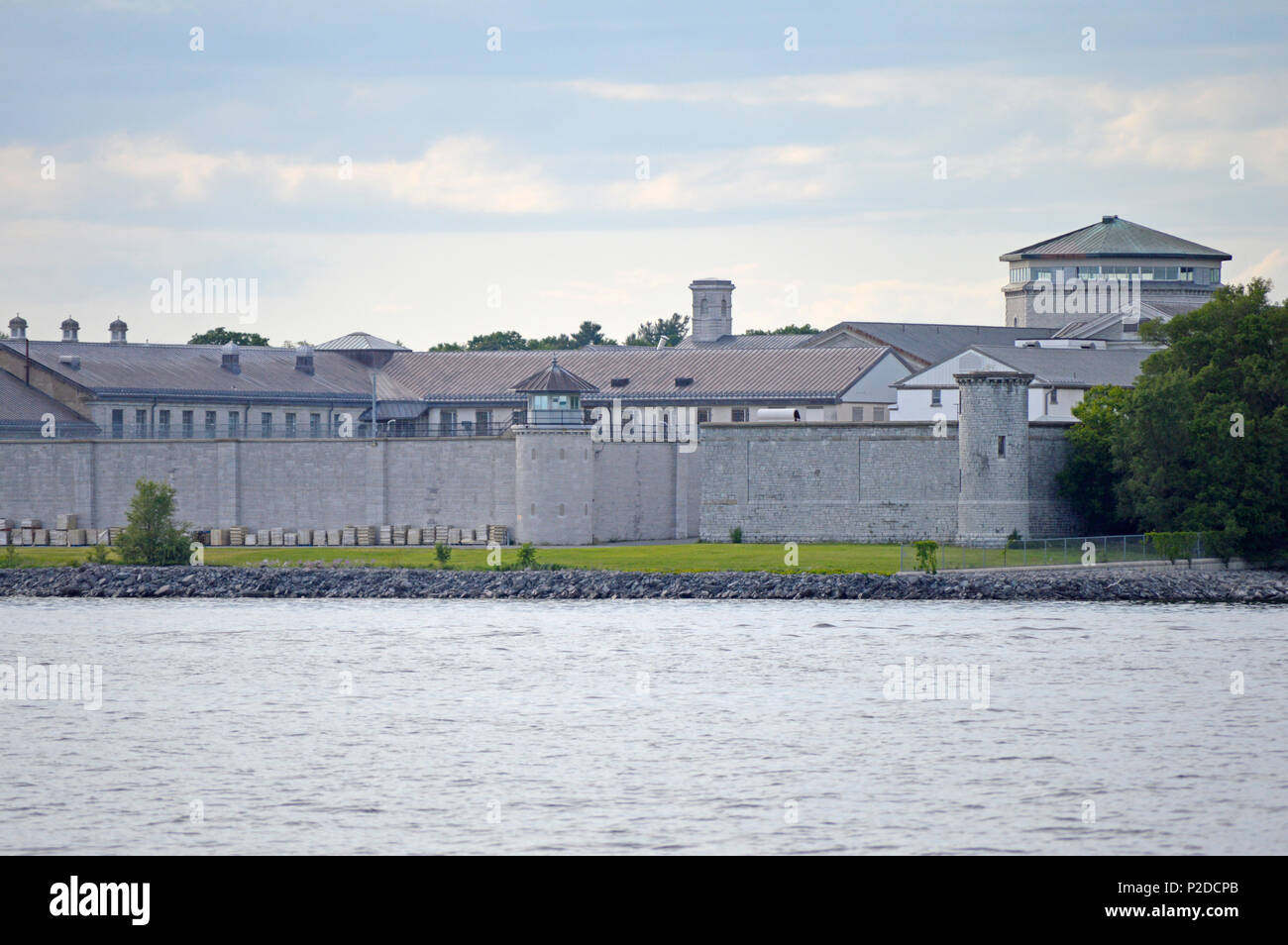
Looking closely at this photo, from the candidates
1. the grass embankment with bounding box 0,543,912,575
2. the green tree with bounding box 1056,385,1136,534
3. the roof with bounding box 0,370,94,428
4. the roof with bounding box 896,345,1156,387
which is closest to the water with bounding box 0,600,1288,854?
the grass embankment with bounding box 0,543,912,575

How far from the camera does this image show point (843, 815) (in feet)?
84.6

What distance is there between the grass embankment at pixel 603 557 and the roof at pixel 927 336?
26613mm

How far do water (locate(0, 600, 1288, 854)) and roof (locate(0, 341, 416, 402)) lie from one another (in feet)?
84.9

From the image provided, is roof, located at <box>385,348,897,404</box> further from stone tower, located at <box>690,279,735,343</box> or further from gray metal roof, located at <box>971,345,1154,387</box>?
stone tower, located at <box>690,279,735,343</box>

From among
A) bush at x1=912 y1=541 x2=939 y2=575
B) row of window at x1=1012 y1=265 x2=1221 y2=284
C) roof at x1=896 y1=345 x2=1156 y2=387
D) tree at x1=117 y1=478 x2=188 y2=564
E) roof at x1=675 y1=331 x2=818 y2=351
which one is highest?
row of window at x1=1012 y1=265 x2=1221 y2=284

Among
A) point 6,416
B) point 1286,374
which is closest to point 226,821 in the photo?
point 1286,374

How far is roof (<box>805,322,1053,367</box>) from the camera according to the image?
286 ft

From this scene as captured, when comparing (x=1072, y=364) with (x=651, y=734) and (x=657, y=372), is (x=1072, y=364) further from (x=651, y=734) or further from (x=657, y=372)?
(x=651, y=734)

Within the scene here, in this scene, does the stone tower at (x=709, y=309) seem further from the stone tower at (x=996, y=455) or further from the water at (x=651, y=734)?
the water at (x=651, y=734)

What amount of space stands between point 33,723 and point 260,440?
3175 centimetres

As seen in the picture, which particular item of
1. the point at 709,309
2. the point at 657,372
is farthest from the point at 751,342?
the point at 657,372

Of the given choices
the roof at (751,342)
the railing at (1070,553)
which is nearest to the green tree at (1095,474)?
the railing at (1070,553)
